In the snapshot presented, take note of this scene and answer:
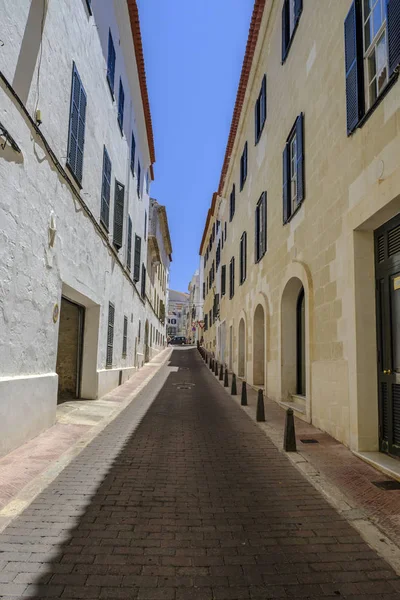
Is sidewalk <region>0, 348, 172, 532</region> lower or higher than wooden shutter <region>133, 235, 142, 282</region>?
lower

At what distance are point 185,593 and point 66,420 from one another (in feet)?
20.1

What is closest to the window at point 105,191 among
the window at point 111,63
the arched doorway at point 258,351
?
the window at point 111,63

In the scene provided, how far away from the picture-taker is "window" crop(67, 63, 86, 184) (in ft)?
27.8

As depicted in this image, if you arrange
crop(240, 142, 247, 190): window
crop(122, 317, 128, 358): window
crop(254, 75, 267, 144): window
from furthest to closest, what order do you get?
crop(240, 142, 247, 190): window → crop(122, 317, 128, 358): window → crop(254, 75, 267, 144): window

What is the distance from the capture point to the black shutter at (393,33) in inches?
207

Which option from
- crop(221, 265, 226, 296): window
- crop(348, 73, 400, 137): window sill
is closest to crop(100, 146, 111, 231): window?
crop(348, 73, 400, 137): window sill

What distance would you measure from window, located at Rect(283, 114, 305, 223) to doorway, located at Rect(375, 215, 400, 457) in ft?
12.3

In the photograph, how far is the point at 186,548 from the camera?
3.40 metres

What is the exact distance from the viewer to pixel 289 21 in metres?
11.1

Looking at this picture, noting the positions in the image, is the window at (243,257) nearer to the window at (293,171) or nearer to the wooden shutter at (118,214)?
the wooden shutter at (118,214)

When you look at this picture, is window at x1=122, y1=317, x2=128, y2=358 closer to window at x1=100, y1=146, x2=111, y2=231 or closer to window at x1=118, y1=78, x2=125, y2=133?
window at x1=100, y1=146, x2=111, y2=231

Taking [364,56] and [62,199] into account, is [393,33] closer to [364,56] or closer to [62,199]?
[364,56]

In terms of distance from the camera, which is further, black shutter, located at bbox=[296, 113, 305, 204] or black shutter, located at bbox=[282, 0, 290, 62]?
black shutter, located at bbox=[282, 0, 290, 62]

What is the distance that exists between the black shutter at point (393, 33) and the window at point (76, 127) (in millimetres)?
5791
